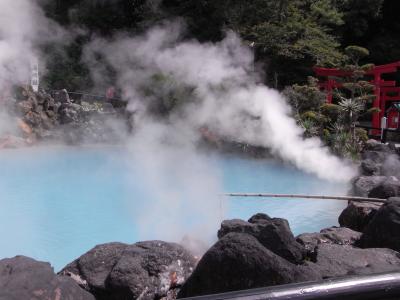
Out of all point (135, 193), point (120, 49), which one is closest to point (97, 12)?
point (120, 49)

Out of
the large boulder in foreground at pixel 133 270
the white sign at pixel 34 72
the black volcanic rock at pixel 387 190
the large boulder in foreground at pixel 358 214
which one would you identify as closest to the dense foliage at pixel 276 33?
the white sign at pixel 34 72

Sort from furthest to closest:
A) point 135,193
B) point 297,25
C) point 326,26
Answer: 1. point 326,26
2. point 297,25
3. point 135,193

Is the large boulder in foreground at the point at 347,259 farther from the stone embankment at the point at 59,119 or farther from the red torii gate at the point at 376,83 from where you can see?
the stone embankment at the point at 59,119

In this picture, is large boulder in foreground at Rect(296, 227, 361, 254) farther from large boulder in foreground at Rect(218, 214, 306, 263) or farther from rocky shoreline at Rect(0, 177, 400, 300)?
large boulder in foreground at Rect(218, 214, 306, 263)

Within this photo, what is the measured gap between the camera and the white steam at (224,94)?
10469mm

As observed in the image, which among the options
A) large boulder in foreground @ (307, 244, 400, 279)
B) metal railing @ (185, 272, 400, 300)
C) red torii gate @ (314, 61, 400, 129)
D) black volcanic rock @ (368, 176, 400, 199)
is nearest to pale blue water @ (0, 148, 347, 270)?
black volcanic rock @ (368, 176, 400, 199)

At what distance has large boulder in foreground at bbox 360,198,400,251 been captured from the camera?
416cm

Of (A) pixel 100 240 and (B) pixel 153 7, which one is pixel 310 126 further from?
(B) pixel 153 7

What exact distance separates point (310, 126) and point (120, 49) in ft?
24.5

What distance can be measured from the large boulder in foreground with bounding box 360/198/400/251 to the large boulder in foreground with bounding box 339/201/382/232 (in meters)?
0.91

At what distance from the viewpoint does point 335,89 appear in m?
13.2

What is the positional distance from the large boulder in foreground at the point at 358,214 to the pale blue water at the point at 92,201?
962mm

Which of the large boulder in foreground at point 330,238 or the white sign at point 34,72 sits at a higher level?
the white sign at point 34,72

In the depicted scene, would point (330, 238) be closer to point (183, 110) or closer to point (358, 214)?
point (358, 214)
